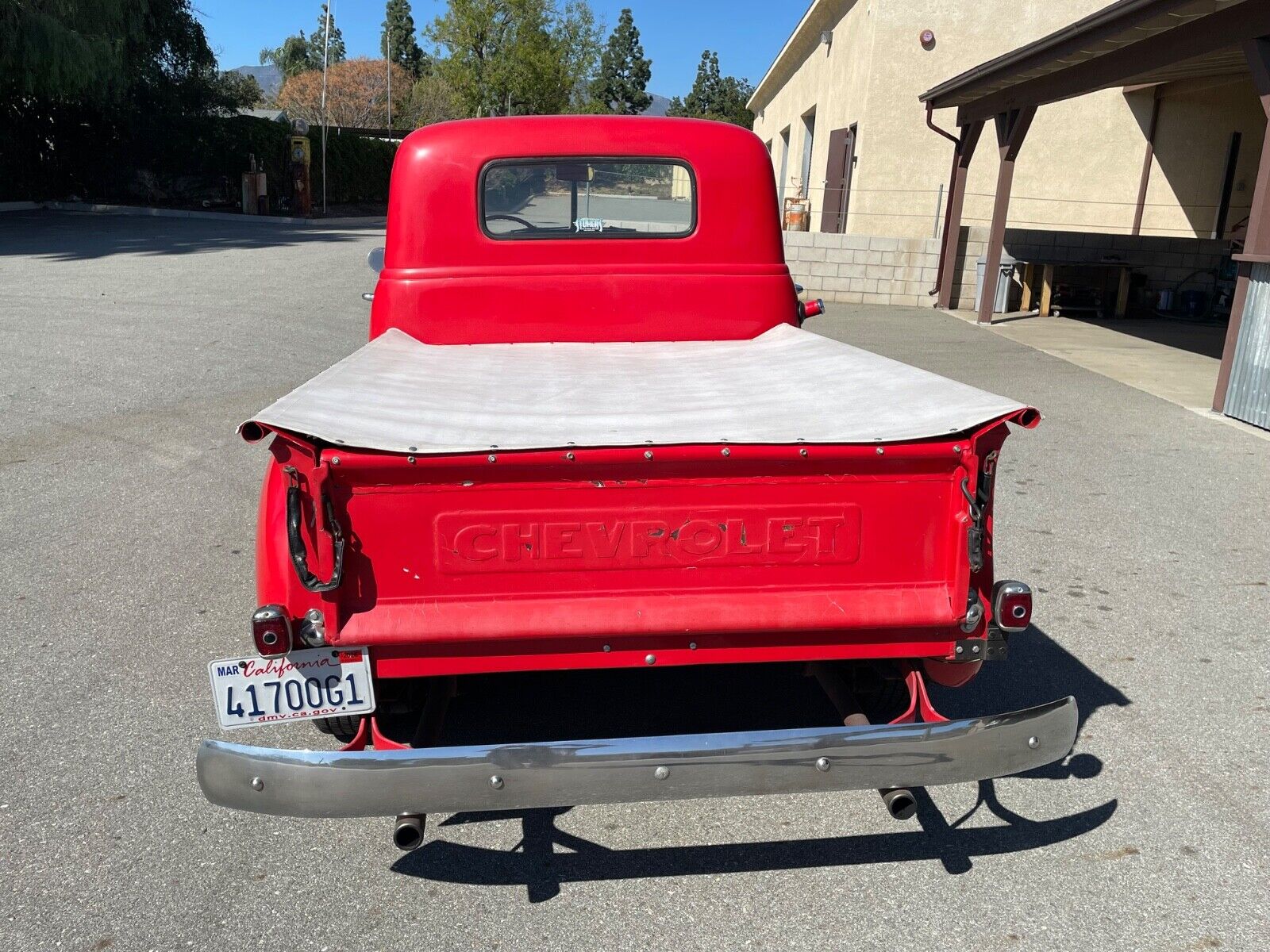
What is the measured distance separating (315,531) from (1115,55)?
39.4 ft

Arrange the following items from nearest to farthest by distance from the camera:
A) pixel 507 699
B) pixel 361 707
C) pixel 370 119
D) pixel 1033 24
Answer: pixel 361 707
pixel 507 699
pixel 1033 24
pixel 370 119

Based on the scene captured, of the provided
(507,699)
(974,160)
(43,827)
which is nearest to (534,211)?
(507,699)

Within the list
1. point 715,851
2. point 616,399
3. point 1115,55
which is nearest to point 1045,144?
point 1115,55

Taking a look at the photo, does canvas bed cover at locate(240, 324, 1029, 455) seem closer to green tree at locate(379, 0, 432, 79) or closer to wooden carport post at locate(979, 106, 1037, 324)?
wooden carport post at locate(979, 106, 1037, 324)

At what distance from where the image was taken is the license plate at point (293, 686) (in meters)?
2.49

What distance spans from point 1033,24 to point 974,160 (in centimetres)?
256

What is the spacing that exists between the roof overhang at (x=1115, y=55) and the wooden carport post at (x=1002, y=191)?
0.55 feet

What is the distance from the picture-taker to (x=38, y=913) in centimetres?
255

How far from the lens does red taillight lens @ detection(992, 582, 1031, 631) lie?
2.61m

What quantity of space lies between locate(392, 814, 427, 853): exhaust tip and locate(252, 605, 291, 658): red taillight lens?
1.63ft

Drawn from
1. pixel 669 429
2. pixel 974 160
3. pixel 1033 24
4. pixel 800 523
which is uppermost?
pixel 1033 24

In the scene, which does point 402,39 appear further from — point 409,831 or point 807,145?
point 409,831

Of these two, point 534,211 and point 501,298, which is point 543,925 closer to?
point 501,298

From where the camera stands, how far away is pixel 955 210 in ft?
51.8
